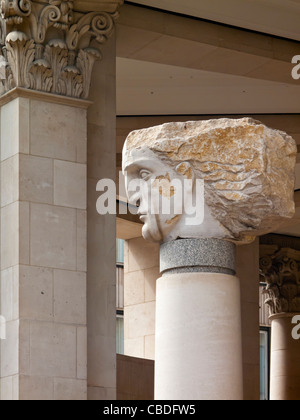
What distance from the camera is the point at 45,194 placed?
683 inches

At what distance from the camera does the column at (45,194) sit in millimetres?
16734

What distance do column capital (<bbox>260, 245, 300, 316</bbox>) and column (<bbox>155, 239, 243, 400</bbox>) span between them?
67.4ft

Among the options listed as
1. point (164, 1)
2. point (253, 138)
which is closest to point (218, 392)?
point (253, 138)

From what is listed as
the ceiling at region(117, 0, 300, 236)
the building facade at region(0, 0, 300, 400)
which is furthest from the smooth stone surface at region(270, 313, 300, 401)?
the building facade at region(0, 0, 300, 400)

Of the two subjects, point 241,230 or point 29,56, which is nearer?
point 241,230

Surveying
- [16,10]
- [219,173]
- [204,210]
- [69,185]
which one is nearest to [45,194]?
[69,185]

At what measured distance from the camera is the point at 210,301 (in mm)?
14031

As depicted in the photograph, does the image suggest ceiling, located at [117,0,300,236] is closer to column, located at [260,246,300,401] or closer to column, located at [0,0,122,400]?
column, located at [0,0,122,400]

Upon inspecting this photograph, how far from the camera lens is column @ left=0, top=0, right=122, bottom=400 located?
54.9ft

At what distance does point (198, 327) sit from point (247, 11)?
8375 millimetres

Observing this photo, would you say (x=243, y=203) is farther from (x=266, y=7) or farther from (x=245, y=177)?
(x=266, y=7)

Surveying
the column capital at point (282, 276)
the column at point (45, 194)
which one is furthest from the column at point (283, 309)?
the column at point (45, 194)

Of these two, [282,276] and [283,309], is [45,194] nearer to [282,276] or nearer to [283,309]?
[282,276]
